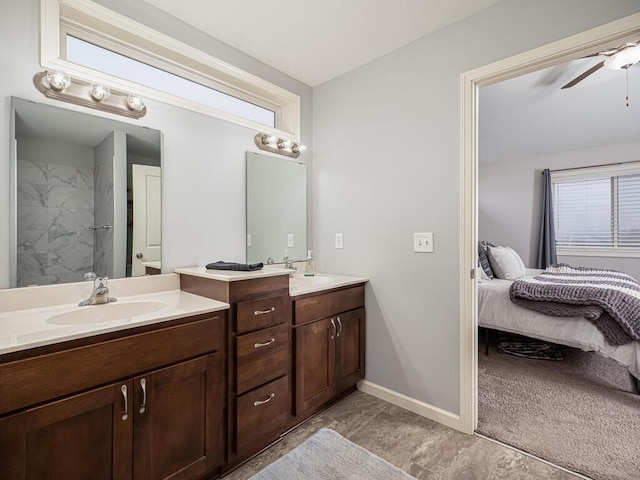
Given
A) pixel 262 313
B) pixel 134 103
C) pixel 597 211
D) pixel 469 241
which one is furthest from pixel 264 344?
pixel 597 211

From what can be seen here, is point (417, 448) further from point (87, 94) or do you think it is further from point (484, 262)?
point (87, 94)

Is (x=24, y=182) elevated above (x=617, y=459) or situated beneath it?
elevated above

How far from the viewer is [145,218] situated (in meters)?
1.78

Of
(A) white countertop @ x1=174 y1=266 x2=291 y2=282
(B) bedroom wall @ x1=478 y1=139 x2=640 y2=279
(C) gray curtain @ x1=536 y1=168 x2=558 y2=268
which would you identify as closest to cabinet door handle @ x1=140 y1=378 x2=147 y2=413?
(A) white countertop @ x1=174 y1=266 x2=291 y2=282

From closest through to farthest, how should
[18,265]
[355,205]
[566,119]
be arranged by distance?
[18,265], [355,205], [566,119]

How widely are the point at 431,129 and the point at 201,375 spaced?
6.38 feet

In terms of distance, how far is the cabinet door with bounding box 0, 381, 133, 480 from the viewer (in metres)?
0.96

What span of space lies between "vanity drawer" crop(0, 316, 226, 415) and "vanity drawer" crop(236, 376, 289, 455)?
1.26 feet

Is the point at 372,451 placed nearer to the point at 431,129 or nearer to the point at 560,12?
the point at 431,129

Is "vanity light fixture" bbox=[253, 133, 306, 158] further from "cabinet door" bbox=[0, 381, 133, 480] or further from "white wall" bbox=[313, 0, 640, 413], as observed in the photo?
"cabinet door" bbox=[0, 381, 133, 480]

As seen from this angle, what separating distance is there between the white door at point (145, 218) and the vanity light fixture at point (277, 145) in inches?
31.4

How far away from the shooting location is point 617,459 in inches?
64.5

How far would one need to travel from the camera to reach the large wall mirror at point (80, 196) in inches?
Answer: 56.4

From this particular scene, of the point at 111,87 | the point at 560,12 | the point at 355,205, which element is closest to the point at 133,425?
the point at 111,87
